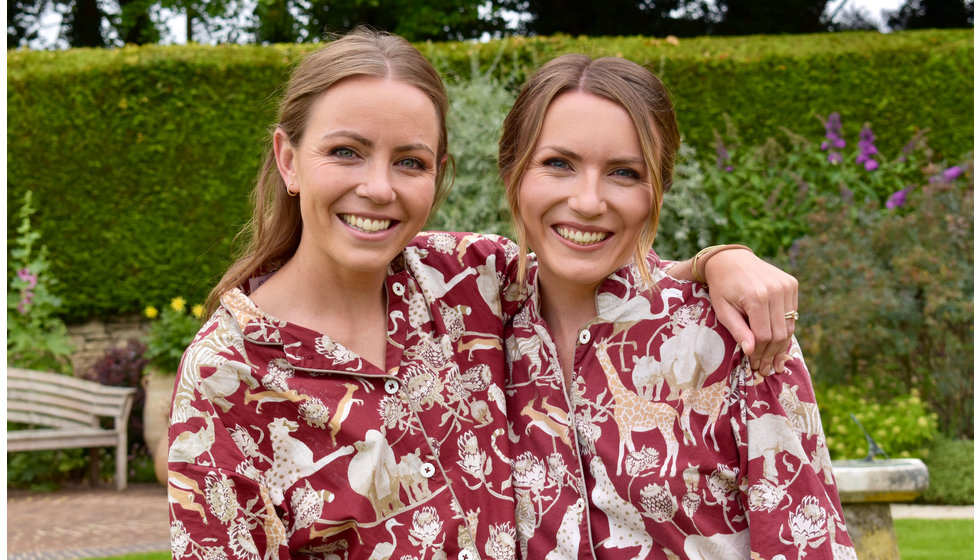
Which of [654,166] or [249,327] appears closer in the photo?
[249,327]

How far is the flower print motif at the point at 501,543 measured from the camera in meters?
1.78

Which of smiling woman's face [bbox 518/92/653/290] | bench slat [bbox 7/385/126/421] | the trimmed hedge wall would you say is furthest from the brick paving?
smiling woman's face [bbox 518/92/653/290]

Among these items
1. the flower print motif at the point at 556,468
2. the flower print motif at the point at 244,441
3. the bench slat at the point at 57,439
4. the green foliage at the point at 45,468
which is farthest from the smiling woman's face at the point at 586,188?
the green foliage at the point at 45,468

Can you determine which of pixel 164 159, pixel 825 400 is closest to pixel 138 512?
pixel 164 159

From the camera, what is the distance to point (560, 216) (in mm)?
1901

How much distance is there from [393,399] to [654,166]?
66 centimetres

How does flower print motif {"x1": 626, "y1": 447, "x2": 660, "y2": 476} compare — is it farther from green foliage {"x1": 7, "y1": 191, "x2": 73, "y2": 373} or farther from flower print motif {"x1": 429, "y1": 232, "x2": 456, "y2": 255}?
green foliage {"x1": 7, "y1": 191, "x2": 73, "y2": 373}

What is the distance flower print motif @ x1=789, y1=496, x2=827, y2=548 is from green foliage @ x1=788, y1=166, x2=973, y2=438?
14.1 ft

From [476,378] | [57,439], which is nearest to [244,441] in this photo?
[476,378]

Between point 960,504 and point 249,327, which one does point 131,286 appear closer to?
point 960,504

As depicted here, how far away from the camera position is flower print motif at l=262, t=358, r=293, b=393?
1.68 meters

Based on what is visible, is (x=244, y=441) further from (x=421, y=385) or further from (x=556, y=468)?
(x=556, y=468)

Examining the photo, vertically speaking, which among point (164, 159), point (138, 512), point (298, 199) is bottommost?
point (138, 512)

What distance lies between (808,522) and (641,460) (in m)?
0.31
